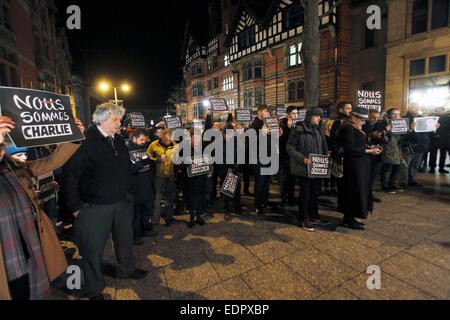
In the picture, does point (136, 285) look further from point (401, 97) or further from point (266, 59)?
point (266, 59)

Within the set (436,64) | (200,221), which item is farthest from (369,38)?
(200,221)

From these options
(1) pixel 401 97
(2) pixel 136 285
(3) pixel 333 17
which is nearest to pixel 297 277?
(2) pixel 136 285

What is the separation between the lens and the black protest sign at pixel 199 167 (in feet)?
15.0

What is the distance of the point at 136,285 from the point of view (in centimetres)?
297

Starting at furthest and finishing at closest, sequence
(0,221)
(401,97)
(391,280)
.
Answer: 1. (401,97)
2. (391,280)
3. (0,221)

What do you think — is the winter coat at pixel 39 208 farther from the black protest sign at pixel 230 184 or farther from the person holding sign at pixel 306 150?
the person holding sign at pixel 306 150

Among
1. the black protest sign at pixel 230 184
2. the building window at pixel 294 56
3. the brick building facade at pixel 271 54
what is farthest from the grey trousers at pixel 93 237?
the building window at pixel 294 56

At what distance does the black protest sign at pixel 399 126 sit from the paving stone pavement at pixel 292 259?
2.15 meters

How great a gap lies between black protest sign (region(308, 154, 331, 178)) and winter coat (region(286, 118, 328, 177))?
0.11m

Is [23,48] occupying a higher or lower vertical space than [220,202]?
higher

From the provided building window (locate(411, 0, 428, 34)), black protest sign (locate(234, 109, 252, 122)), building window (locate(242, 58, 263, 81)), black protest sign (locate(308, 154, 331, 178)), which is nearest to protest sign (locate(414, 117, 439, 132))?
black protest sign (locate(308, 154, 331, 178))

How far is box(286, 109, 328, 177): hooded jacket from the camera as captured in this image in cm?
443

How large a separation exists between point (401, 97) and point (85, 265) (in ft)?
61.8
